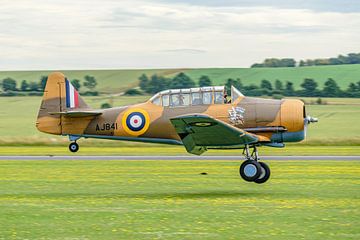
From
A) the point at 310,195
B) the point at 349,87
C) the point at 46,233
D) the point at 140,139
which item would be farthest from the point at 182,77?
the point at 46,233

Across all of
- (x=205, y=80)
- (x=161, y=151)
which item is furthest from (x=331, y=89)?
(x=161, y=151)

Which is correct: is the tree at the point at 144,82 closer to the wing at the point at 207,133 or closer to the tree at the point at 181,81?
the tree at the point at 181,81

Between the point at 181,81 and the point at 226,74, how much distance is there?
12736 millimetres

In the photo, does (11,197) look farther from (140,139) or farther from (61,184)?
(140,139)

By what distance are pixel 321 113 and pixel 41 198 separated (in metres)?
55.5

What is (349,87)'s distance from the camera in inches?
3187

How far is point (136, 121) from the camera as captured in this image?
2417 centimetres

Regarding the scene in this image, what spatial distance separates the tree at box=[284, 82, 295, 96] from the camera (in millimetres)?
77081

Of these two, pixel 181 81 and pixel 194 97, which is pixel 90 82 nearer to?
pixel 181 81

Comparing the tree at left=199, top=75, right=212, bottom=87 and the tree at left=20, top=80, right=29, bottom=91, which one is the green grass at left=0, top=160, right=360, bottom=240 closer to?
the tree at left=199, top=75, right=212, bottom=87

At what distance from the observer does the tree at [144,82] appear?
83.7 m

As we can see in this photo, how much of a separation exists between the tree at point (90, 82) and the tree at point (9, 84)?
7.69 m

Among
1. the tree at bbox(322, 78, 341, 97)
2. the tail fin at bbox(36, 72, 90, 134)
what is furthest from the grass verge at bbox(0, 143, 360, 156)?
the tree at bbox(322, 78, 341, 97)

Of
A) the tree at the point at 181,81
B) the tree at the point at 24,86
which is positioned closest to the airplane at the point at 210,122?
the tree at the point at 181,81
